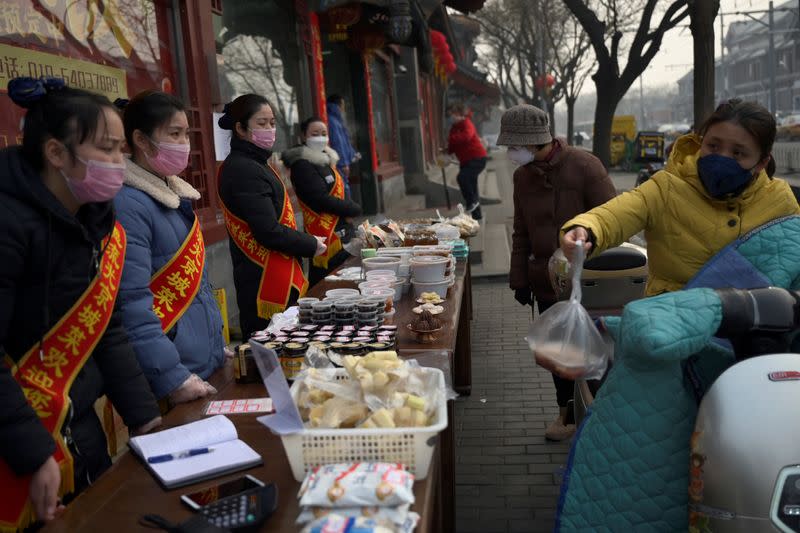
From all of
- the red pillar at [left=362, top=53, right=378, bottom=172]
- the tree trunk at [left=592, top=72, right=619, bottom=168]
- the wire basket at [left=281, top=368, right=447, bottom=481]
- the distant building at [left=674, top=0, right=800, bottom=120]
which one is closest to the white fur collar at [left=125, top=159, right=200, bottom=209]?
the wire basket at [left=281, top=368, right=447, bottom=481]

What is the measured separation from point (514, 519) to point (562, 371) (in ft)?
5.63

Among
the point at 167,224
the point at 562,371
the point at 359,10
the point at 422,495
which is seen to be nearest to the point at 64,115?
the point at 167,224

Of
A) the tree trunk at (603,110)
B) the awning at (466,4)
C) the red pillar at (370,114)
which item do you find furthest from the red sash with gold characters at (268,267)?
the tree trunk at (603,110)

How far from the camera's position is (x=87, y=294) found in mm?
2094

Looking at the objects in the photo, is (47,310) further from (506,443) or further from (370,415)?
(506,443)

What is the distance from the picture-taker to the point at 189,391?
8.04 feet

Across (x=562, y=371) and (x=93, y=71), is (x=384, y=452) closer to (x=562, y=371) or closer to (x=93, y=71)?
(x=562, y=371)

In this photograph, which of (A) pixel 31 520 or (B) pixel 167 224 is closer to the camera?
(A) pixel 31 520

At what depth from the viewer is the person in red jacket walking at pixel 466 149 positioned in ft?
43.4

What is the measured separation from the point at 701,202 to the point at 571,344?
868 millimetres

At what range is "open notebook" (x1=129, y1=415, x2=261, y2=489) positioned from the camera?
1890 mm

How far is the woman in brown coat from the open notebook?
253cm

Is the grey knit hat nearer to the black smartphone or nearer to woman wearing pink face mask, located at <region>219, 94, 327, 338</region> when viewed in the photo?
woman wearing pink face mask, located at <region>219, 94, 327, 338</region>

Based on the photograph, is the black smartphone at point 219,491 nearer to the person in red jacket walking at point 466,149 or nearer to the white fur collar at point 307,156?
the white fur collar at point 307,156
